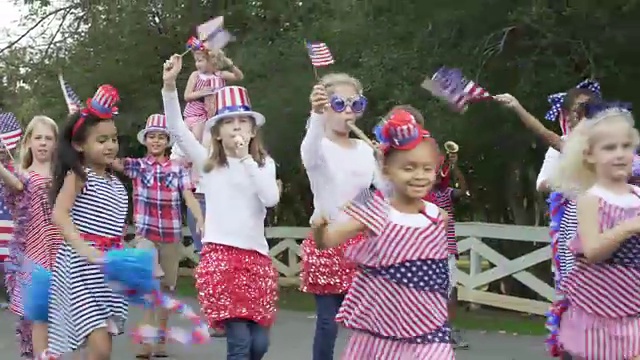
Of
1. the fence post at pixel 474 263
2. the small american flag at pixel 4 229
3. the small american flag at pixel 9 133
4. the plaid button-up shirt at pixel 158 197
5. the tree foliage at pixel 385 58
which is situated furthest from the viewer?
the fence post at pixel 474 263

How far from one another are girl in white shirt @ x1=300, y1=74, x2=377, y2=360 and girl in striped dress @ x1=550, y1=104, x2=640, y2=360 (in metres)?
1.59

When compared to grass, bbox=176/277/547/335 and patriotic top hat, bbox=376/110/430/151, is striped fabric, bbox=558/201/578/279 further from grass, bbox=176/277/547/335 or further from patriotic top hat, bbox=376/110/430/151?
grass, bbox=176/277/547/335

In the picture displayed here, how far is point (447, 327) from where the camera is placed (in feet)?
14.6

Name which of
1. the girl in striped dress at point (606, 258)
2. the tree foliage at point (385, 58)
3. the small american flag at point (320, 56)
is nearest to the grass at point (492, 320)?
the tree foliage at point (385, 58)

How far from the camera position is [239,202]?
5.59 m

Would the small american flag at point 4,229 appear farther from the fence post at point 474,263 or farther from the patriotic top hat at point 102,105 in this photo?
the fence post at point 474,263

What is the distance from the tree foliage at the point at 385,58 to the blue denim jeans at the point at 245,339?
193 inches

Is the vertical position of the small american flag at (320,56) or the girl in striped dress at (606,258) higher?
the small american flag at (320,56)

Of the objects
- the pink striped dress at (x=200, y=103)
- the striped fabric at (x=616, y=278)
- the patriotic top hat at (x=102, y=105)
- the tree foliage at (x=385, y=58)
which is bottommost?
the striped fabric at (x=616, y=278)

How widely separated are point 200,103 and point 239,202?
171 inches

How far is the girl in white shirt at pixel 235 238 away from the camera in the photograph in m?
5.55

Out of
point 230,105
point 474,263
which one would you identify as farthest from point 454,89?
point 474,263

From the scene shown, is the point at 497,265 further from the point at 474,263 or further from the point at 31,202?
the point at 31,202

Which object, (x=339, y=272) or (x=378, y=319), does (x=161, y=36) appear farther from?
(x=378, y=319)
